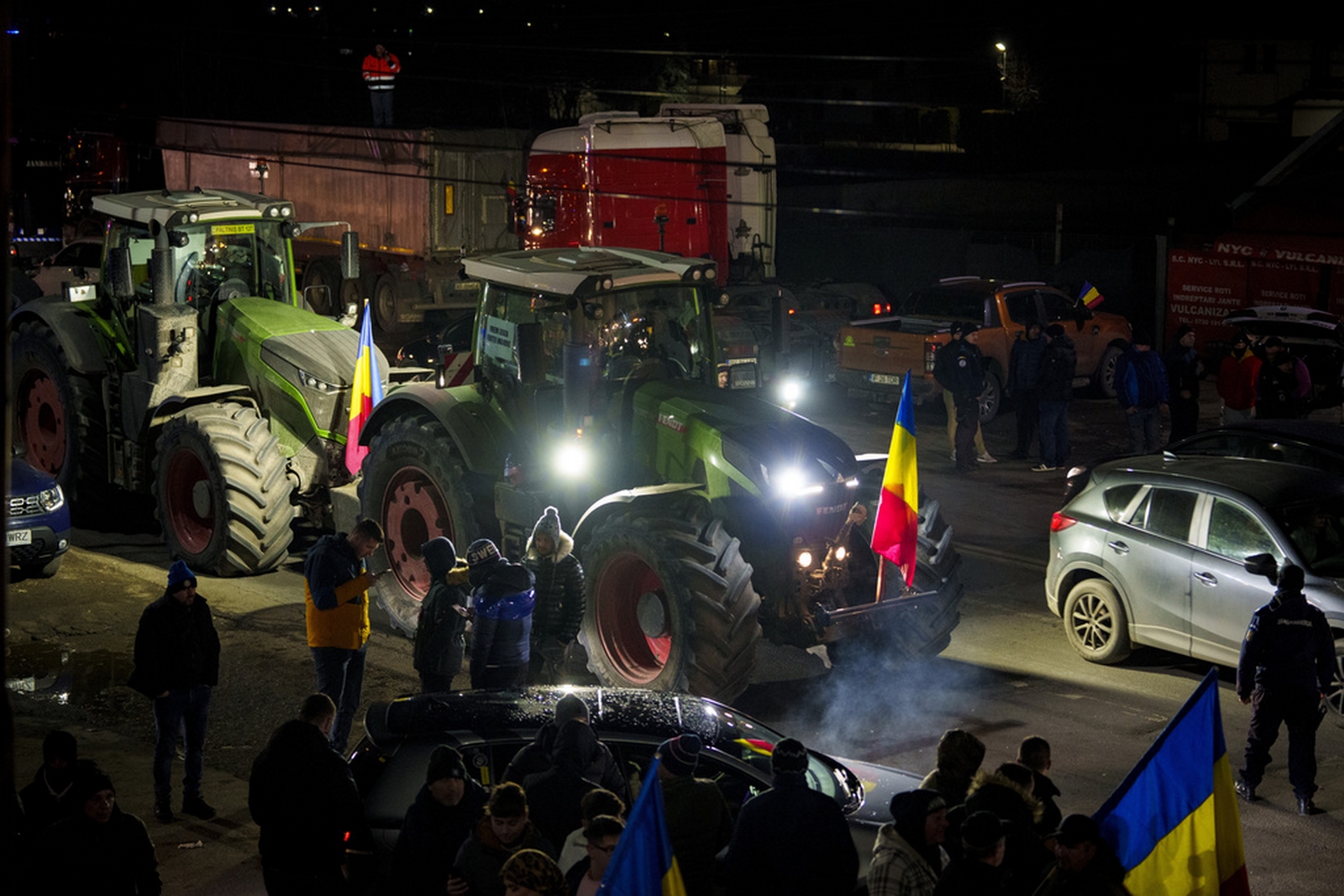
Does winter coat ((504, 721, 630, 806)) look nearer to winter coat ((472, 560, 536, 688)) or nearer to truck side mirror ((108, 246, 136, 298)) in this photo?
winter coat ((472, 560, 536, 688))

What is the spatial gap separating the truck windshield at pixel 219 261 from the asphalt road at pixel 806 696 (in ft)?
8.18

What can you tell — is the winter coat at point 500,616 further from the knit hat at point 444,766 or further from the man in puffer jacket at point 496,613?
the knit hat at point 444,766

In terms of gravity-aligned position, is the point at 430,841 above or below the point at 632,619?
above

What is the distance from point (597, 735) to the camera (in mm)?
7891

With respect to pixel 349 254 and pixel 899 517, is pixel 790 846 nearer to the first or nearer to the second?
pixel 899 517

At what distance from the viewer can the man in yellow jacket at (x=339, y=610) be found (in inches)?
398

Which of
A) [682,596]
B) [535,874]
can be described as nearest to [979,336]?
[682,596]

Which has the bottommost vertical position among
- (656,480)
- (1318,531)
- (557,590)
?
(557,590)

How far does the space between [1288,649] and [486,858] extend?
18.3 feet

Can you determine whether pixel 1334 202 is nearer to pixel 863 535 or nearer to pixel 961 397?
pixel 961 397

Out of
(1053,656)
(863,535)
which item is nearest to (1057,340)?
(1053,656)

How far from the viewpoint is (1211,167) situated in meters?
36.2

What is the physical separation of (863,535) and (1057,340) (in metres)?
8.86

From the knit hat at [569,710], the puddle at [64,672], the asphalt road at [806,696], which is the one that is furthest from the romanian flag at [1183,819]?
the puddle at [64,672]
